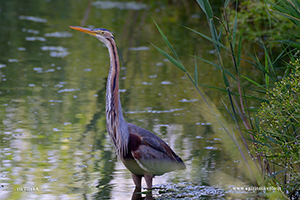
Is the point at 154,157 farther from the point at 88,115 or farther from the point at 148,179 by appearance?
the point at 88,115

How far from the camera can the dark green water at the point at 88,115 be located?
224 inches

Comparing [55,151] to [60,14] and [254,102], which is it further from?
[60,14]

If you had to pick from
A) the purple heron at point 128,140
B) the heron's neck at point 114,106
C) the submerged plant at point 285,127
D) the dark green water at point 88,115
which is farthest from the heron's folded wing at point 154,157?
the submerged plant at point 285,127

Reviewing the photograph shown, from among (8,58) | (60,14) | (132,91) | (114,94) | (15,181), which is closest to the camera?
(114,94)

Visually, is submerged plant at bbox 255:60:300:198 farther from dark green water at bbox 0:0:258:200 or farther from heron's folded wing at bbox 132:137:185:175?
heron's folded wing at bbox 132:137:185:175

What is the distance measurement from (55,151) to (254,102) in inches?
160

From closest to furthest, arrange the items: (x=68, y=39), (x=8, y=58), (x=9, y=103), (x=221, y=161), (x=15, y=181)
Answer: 1. (x=15, y=181)
2. (x=221, y=161)
3. (x=9, y=103)
4. (x=8, y=58)
5. (x=68, y=39)

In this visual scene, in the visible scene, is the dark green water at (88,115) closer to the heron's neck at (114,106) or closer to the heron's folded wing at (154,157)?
the heron's folded wing at (154,157)

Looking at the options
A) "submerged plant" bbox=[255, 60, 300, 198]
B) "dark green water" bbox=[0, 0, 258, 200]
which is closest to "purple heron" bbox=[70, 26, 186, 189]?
"dark green water" bbox=[0, 0, 258, 200]

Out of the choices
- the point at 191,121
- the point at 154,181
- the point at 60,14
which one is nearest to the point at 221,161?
the point at 154,181

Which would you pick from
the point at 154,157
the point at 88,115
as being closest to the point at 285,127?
the point at 154,157

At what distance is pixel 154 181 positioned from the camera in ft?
19.0

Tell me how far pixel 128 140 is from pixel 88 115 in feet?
10.5

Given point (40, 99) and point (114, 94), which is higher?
point (114, 94)
